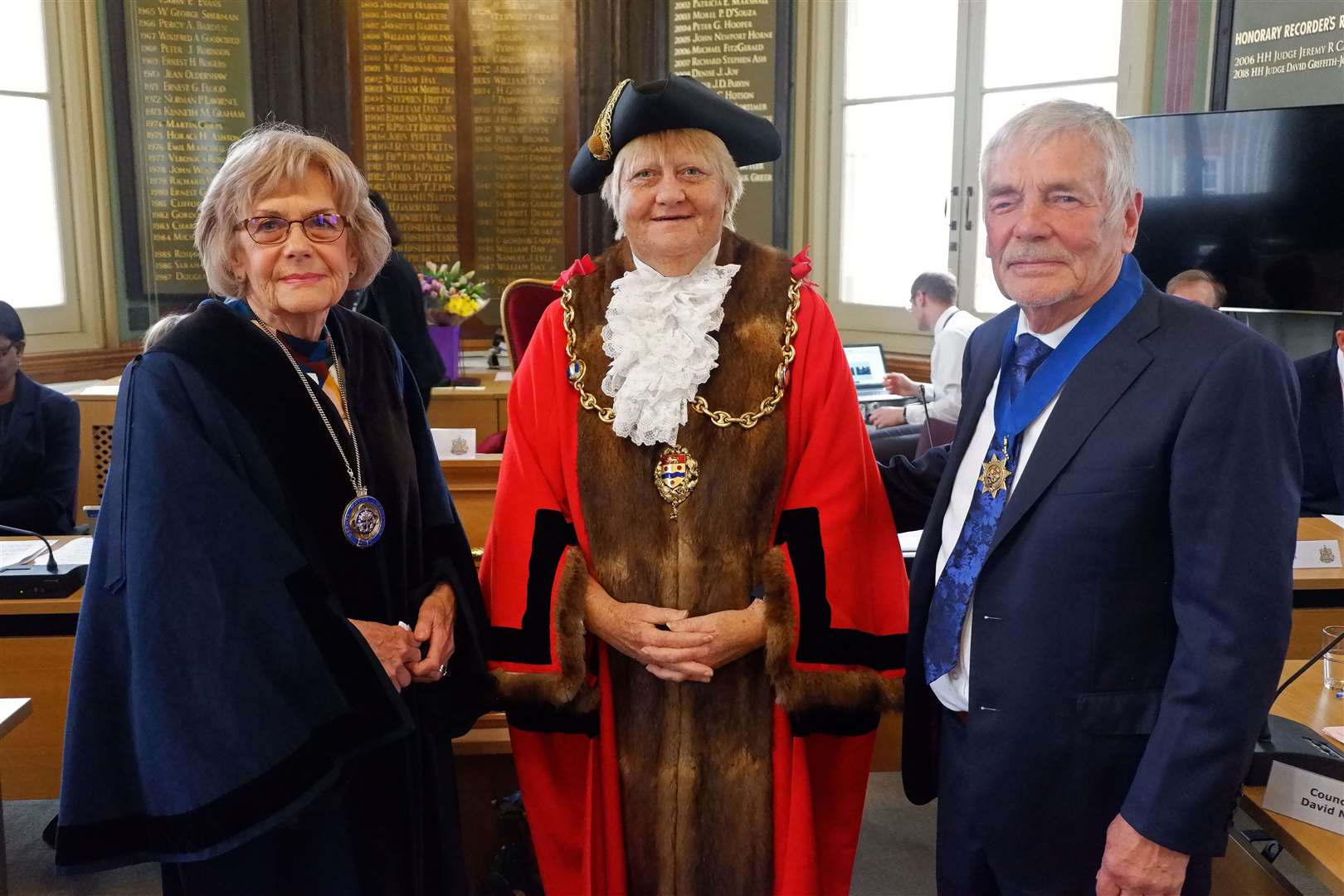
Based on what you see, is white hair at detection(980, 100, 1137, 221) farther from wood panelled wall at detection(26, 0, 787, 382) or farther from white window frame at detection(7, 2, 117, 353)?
white window frame at detection(7, 2, 117, 353)

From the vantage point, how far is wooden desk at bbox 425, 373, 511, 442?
5.52 metres

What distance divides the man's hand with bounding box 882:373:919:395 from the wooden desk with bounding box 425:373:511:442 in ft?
6.28

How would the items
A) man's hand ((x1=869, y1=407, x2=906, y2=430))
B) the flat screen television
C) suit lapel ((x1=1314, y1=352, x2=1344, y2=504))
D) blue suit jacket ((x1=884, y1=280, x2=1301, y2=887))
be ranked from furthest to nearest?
man's hand ((x1=869, y1=407, x2=906, y2=430))
the flat screen television
suit lapel ((x1=1314, y1=352, x2=1344, y2=504))
blue suit jacket ((x1=884, y1=280, x2=1301, y2=887))

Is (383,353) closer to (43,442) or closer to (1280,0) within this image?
(43,442)

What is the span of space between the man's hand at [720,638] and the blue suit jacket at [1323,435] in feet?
7.73

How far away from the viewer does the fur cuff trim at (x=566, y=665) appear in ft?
5.85

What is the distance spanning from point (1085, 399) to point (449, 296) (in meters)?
4.60

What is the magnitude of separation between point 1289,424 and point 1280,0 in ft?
12.6

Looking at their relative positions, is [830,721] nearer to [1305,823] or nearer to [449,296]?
[1305,823]

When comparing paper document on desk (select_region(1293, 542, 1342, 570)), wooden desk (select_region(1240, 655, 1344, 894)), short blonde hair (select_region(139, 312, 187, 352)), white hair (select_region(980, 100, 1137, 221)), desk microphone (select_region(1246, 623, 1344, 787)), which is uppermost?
white hair (select_region(980, 100, 1137, 221))

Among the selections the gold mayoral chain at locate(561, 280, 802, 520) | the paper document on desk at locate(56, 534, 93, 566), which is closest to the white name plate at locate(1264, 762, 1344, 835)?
the gold mayoral chain at locate(561, 280, 802, 520)

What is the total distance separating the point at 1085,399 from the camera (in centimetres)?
137

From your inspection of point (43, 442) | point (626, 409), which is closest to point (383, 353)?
point (626, 409)

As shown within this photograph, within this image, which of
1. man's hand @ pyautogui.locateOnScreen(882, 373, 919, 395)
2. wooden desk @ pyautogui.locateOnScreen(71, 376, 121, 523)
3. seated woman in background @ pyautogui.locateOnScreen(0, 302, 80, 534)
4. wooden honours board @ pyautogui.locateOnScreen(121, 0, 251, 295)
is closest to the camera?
seated woman in background @ pyautogui.locateOnScreen(0, 302, 80, 534)
